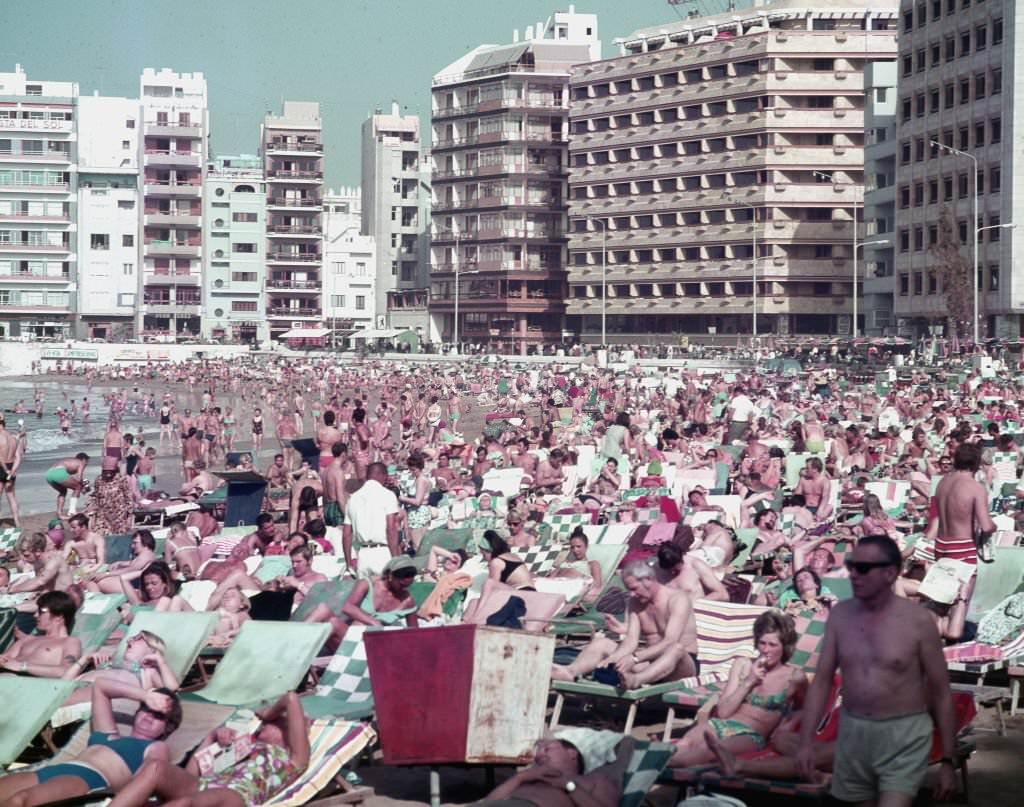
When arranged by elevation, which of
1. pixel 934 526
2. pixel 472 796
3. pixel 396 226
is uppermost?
pixel 396 226

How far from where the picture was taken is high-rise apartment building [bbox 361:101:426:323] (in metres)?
102

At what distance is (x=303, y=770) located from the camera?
6.47 m

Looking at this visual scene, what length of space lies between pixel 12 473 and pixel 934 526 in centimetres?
1192

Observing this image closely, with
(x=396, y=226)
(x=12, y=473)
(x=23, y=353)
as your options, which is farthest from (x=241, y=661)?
(x=396, y=226)

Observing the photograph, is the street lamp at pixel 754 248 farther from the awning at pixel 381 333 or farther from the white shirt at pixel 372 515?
the white shirt at pixel 372 515

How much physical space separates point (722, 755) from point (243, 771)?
1.87m

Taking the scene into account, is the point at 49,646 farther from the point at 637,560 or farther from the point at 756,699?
the point at 756,699

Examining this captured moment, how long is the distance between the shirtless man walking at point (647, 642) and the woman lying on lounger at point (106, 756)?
1979 mm

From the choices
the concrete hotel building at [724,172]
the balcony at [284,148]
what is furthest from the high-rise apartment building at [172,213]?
the concrete hotel building at [724,172]

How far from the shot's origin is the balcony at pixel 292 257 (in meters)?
98.4

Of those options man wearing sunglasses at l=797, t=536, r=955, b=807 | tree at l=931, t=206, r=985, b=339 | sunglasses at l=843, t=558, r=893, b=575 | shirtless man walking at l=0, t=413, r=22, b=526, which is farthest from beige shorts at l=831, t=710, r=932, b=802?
tree at l=931, t=206, r=985, b=339

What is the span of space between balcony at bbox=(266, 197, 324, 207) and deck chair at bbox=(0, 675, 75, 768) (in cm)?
9282

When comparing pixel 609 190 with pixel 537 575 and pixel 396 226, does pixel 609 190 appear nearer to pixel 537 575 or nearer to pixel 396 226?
pixel 396 226

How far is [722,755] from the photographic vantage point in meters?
6.18
